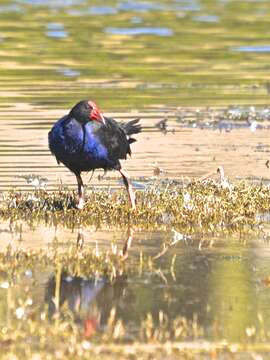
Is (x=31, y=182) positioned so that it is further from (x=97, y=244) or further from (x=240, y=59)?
(x=240, y=59)

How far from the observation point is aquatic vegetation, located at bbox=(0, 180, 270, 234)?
12195 mm

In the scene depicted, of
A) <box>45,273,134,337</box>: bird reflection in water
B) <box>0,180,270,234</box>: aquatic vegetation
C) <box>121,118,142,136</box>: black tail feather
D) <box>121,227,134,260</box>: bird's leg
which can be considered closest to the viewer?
<box>45,273,134,337</box>: bird reflection in water

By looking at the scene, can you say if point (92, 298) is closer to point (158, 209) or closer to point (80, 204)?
point (158, 209)

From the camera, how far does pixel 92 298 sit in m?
9.45

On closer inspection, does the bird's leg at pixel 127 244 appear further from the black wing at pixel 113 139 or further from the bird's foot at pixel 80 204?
the black wing at pixel 113 139

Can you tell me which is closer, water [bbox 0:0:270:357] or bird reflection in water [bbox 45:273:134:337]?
bird reflection in water [bbox 45:273:134:337]

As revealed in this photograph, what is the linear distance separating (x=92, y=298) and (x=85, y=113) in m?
3.46

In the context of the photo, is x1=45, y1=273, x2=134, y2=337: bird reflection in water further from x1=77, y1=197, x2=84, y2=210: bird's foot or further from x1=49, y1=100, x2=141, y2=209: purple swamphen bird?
x1=49, y1=100, x2=141, y2=209: purple swamphen bird

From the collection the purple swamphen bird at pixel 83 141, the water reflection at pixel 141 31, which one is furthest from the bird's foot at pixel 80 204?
the water reflection at pixel 141 31

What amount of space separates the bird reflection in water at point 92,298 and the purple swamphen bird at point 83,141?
107 inches

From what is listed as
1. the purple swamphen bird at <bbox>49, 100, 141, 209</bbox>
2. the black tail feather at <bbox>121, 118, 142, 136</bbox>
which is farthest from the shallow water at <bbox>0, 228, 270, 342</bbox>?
the black tail feather at <bbox>121, 118, 142, 136</bbox>

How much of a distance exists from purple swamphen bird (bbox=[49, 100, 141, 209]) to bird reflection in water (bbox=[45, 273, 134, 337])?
8.94 ft

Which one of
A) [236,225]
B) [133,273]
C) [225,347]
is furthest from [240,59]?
[225,347]

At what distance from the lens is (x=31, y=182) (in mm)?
14266
